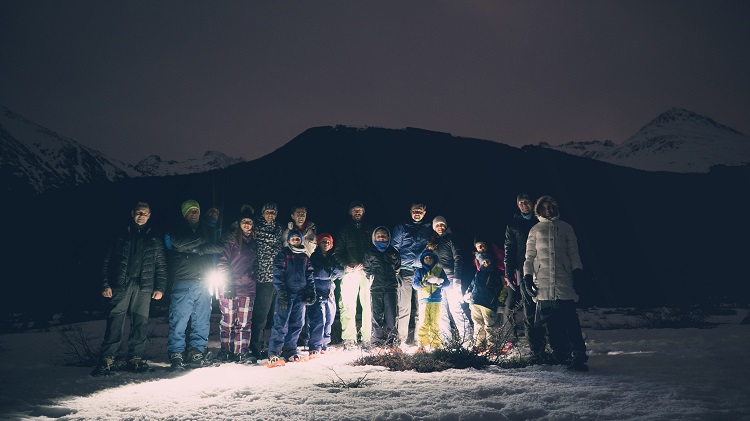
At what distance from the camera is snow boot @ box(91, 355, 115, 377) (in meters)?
5.16

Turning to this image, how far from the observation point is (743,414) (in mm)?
3078

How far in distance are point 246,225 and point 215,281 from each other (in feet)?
3.05

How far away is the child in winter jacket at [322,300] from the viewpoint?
6.59m

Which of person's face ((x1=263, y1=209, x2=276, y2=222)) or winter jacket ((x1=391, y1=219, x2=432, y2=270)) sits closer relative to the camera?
person's face ((x1=263, y1=209, x2=276, y2=222))

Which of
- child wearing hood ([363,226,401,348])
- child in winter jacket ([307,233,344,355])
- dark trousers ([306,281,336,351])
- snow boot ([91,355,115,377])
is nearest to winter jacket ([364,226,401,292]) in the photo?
child wearing hood ([363,226,401,348])

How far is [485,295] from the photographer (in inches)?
261

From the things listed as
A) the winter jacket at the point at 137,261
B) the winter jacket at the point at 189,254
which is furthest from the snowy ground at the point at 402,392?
the winter jacket at the point at 189,254

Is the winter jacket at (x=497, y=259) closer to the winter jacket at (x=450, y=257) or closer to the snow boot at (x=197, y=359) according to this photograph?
the winter jacket at (x=450, y=257)

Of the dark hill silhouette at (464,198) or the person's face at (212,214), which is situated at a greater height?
the dark hill silhouette at (464,198)

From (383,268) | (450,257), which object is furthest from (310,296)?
(450,257)

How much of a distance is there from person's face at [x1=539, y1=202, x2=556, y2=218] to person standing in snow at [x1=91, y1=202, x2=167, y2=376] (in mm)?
4986

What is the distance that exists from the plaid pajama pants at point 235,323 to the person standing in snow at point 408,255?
2300 millimetres

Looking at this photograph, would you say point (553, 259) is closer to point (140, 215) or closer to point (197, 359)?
point (197, 359)

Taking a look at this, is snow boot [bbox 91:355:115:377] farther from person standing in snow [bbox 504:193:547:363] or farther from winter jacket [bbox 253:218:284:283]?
person standing in snow [bbox 504:193:547:363]
